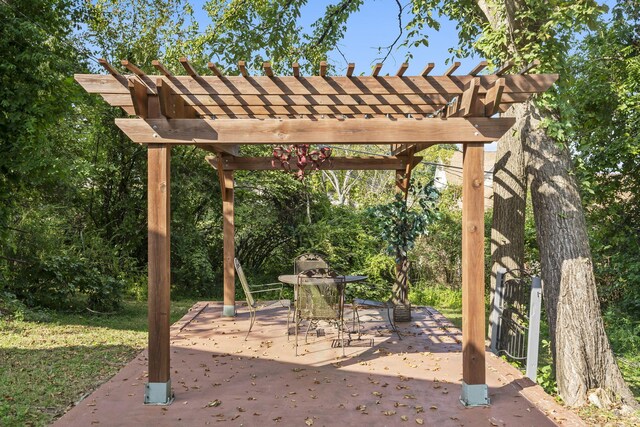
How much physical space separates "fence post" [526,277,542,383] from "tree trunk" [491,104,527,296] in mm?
1538

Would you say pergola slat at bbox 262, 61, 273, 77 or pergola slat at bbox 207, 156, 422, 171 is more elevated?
pergola slat at bbox 262, 61, 273, 77

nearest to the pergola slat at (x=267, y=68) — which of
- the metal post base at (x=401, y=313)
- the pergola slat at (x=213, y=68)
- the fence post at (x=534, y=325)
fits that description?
the pergola slat at (x=213, y=68)

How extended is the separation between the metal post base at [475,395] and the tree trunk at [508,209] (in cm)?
248

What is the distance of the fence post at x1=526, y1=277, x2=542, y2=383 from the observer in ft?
15.7

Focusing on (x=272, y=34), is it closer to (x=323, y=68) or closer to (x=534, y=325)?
(x=323, y=68)

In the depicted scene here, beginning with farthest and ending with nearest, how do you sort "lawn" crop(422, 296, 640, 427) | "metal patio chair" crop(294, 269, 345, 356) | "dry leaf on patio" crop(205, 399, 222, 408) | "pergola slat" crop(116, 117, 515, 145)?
"metal patio chair" crop(294, 269, 345, 356) < "lawn" crop(422, 296, 640, 427) < "pergola slat" crop(116, 117, 515, 145) < "dry leaf on patio" crop(205, 399, 222, 408)

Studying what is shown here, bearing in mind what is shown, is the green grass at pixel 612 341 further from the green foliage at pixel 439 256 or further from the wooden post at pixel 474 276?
the wooden post at pixel 474 276

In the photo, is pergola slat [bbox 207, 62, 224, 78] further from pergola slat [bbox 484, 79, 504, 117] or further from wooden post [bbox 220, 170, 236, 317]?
wooden post [bbox 220, 170, 236, 317]

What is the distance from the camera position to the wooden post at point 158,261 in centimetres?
413

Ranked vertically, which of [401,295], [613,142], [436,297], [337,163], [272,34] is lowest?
[436,297]

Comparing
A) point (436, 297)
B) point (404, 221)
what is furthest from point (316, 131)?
point (436, 297)

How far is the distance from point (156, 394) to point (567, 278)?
4150 mm

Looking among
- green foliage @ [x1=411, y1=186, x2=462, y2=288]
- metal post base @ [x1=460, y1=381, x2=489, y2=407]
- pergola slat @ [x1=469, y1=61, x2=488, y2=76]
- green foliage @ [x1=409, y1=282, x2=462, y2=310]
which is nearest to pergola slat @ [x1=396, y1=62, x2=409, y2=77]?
pergola slat @ [x1=469, y1=61, x2=488, y2=76]

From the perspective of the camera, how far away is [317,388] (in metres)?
4.46
